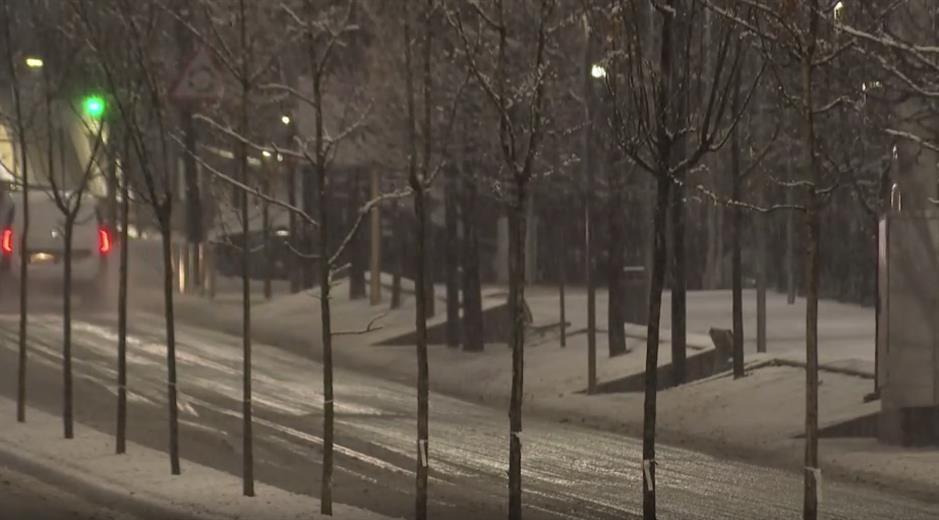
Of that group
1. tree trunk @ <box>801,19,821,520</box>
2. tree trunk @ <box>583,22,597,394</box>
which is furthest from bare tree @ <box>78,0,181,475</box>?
tree trunk @ <box>583,22,597,394</box>

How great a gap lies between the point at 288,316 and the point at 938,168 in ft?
59.6

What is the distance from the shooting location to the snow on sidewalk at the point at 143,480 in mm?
13617

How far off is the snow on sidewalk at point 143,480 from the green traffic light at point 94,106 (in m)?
3.40

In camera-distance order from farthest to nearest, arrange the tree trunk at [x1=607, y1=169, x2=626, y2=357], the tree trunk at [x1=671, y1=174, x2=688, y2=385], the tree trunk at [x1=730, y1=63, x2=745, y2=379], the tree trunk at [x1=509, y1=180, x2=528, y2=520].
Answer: the tree trunk at [x1=607, y1=169, x2=626, y2=357], the tree trunk at [x1=671, y1=174, x2=688, y2=385], the tree trunk at [x1=730, y1=63, x2=745, y2=379], the tree trunk at [x1=509, y1=180, x2=528, y2=520]

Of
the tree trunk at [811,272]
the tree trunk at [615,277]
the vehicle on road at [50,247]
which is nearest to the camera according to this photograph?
the tree trunk at [811,272]

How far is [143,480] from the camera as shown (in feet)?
50.0

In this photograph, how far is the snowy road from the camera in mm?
14719

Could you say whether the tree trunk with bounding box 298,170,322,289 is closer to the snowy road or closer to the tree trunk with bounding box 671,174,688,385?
the snowy road

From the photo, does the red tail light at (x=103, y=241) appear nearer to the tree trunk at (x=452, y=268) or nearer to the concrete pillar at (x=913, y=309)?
the tree trunk at (x=452, y=268)

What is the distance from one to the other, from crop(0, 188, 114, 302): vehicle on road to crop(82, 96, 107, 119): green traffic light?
45.4 feet

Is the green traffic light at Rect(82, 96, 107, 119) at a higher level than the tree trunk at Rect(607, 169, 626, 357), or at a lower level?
higher

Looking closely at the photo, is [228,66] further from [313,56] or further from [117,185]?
[117,185]

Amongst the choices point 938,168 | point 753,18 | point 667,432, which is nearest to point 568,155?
point 667,432

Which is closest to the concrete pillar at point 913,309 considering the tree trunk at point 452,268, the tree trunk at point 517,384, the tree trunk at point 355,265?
the tree trunk at point 517,384
